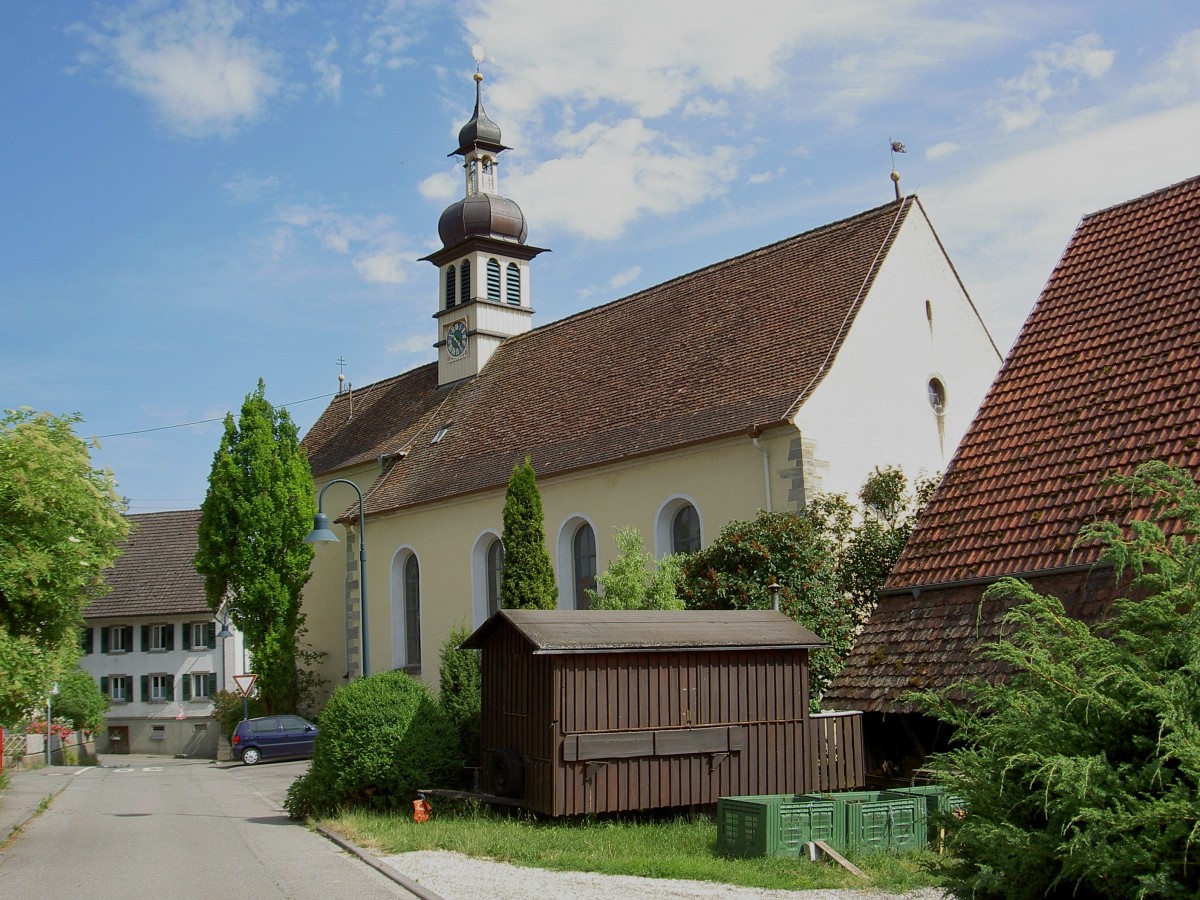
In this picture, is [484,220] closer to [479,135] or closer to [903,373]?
[479,135]

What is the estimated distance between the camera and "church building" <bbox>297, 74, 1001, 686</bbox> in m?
21.5

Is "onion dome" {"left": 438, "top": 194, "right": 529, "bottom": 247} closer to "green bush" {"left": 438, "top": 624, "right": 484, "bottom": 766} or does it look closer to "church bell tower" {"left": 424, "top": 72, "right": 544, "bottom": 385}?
"church bell tower" {"left": 424, "top": 72, "right": 544, "bottom": 385}

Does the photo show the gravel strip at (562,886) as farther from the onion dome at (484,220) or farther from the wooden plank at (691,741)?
the onion dome at (484,220)

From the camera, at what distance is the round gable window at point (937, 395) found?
908 inches

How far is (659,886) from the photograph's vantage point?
35.4ft

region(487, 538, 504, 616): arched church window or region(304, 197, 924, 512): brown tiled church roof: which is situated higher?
region(304, 197, 924, 512): brown tiled church roof

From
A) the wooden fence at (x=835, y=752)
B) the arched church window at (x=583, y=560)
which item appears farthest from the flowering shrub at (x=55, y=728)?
the wooden fence at (x=835, y=752)

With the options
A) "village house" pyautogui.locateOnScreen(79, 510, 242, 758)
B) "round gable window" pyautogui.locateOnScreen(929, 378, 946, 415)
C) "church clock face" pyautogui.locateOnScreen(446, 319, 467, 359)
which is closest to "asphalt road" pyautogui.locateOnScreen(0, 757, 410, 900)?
"round gable window" pyautogui.locateOnScreen(929, 378, 946, 415)

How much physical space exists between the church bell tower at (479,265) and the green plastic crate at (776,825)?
23330mm

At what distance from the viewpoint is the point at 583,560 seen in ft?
83.4

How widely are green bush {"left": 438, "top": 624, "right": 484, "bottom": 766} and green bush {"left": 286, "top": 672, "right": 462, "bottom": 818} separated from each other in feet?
1.36

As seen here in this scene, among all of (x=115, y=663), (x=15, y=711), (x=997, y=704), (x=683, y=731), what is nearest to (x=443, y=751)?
(x=683, y=731)

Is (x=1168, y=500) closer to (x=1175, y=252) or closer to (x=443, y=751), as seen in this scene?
(x=1175, y=252)

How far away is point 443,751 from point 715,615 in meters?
4.32
